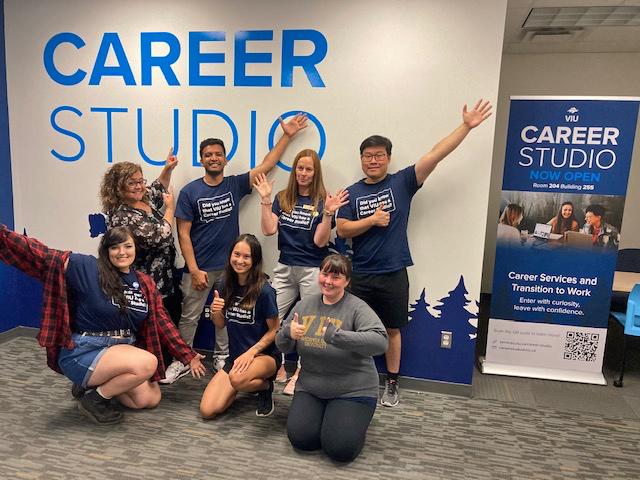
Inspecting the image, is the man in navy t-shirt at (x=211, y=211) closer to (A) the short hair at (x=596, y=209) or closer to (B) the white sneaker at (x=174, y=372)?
(B) the white sneaker at (x=174, y=372)

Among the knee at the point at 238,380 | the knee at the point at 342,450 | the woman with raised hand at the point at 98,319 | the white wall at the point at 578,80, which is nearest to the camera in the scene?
the knee at the point at 342,450

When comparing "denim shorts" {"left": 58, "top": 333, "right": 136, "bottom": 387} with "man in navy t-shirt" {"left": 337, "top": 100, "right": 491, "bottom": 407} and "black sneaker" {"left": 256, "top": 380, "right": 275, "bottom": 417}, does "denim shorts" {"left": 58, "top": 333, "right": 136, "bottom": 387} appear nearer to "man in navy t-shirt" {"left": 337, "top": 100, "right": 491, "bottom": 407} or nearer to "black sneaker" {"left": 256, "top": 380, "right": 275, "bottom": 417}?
"black sneaker" {"left": 256, "top": 380, "right": 275, "bottom": 417}

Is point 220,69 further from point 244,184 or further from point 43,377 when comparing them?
point 43,377

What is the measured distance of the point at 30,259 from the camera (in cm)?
240

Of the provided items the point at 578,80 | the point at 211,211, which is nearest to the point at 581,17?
the point at 578,80

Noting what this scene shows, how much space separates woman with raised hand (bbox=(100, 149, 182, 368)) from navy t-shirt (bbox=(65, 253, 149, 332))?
364mm

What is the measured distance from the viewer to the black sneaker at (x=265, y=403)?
8.91 ft

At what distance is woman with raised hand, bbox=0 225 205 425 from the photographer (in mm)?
2471

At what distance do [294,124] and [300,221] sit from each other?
2.02 feet

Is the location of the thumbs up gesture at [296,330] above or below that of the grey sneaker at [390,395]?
above

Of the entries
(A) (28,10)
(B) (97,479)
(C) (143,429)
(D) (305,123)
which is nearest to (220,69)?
(D) (305,123)

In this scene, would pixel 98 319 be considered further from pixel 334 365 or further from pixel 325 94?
pixel 325 94

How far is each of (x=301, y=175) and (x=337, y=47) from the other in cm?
81

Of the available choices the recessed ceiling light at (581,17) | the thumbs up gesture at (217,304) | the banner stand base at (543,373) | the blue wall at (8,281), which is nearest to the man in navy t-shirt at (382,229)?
the thumbs up gesture at (217,304)
